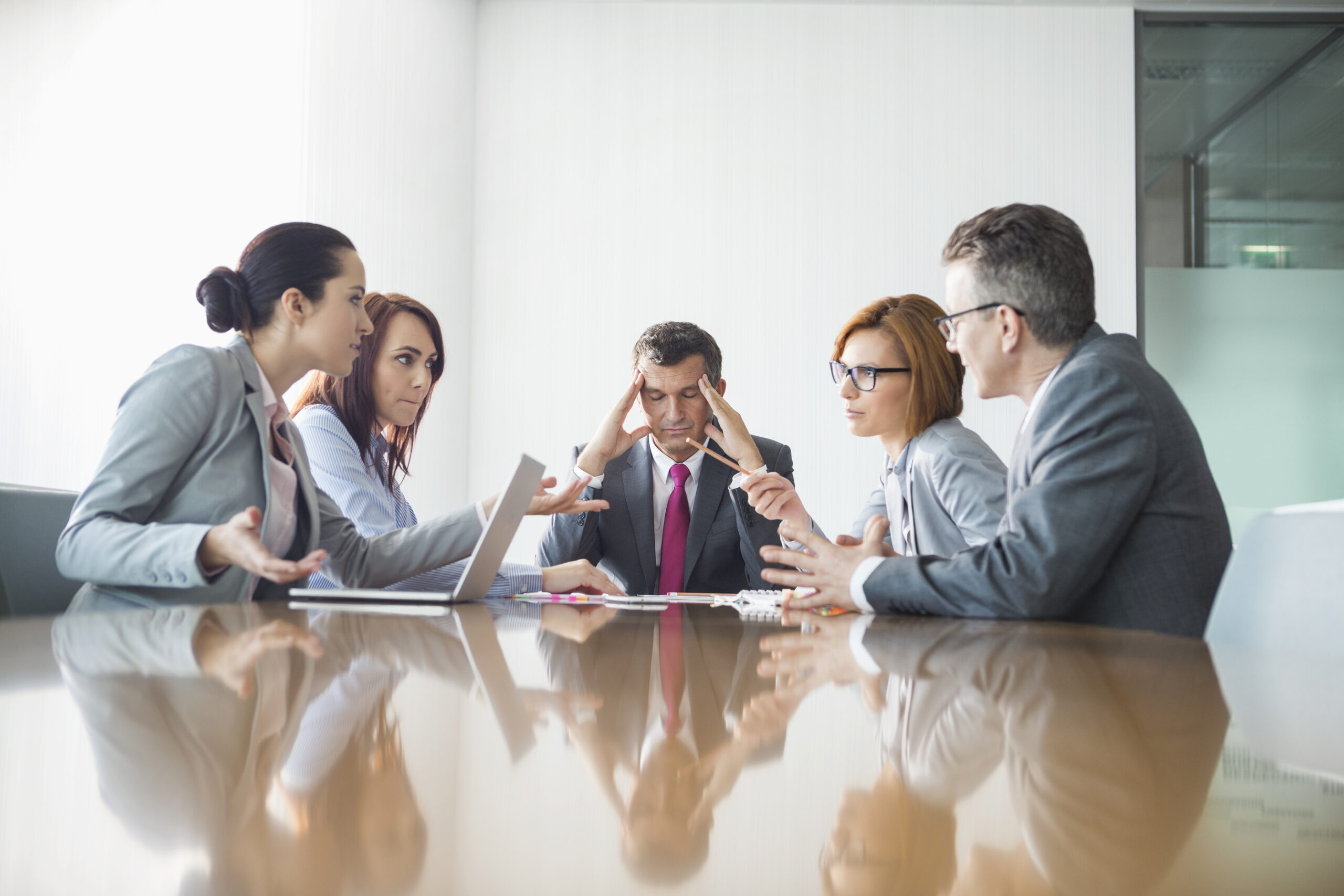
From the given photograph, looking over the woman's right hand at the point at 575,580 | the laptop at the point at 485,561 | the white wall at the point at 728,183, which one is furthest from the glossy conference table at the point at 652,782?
the white wall at the point at 728,183

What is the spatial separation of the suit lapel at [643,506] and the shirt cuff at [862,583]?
4.04 feet

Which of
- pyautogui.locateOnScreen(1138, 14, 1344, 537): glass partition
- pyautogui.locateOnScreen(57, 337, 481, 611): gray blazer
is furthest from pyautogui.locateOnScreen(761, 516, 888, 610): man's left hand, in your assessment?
pyautogui.locateOnScreen(1138, 14, 1344, 537): glass partition

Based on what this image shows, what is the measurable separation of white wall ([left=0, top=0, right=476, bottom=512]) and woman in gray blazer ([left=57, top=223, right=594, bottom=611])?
1.66 meters

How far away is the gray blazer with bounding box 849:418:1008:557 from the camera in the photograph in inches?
79.7

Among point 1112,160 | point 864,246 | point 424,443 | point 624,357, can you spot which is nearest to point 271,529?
point 424,443

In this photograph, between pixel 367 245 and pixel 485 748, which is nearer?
pixel 485 748

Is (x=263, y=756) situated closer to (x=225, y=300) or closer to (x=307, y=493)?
(x=307, y=493)

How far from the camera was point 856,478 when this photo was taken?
4605 millimetres

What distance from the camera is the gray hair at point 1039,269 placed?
1633mm

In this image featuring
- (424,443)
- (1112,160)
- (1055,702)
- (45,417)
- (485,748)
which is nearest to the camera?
(485,748)

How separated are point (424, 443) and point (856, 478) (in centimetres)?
207

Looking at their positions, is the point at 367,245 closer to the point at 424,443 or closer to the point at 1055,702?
the point at 424,443

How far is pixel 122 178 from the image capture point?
3.48 meters

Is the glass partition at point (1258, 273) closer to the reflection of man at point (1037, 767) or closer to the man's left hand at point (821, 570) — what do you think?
the man's left hand at point (821, 570)
